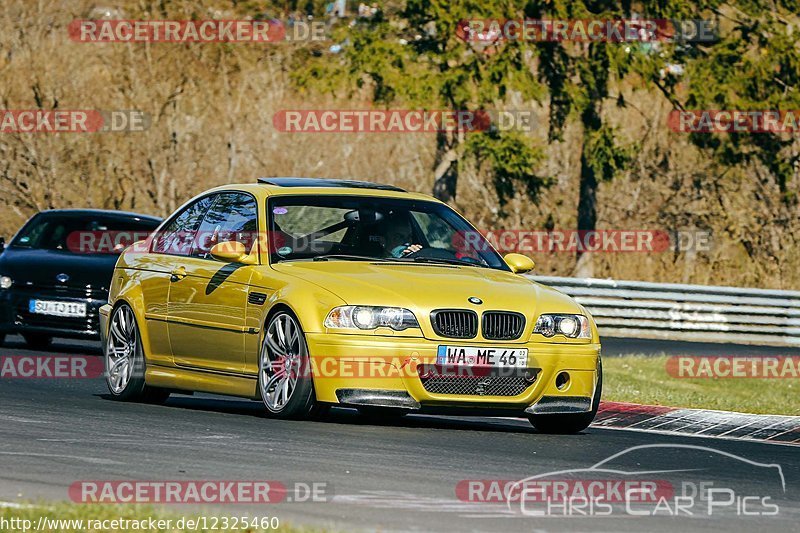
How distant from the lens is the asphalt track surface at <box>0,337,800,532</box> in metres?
7.26

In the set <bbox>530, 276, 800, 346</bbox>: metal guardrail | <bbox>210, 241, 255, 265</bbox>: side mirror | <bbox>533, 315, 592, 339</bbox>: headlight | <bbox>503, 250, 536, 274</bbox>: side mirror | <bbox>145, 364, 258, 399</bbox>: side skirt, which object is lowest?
<bbox>530, 276, 800, 346</bbox>: metal guardrail

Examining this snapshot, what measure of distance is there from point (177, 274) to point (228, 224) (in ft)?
1.68

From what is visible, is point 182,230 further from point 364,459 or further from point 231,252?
point 364,459

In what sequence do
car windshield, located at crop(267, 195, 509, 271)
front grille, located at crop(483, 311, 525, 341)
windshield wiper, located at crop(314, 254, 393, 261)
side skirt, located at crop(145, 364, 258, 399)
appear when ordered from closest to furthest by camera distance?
front grille, located at crop(483, 311, 525, 341) < side skirt, located at crop(145, 364, 258, 399) < windshield wiper, located at crop(314, 254, 393, 261) < car windshield, located at crop(267, 195, 509, 271)

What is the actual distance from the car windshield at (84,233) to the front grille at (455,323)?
8.78 metres

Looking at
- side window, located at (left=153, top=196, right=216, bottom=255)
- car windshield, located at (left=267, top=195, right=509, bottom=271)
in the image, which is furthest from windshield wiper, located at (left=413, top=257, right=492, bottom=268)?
side window, located at (left=153, top=196, right=216, bottom=255)

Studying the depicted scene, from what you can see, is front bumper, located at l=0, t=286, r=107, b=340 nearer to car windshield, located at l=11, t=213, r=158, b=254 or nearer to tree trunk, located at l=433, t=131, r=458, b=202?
car windshield, located at l=11, t=213, r=158, b=254

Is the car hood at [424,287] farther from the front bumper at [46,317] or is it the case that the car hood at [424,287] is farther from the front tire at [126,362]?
the front bumper at [46,317]

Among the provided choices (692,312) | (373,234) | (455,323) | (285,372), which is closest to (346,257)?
(373,234)

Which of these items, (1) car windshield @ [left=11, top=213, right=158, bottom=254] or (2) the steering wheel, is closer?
(2) the steering wheel

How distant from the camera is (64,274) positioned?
1788 cm

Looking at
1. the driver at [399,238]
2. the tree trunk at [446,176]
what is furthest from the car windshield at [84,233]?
the tree trunk at [446,176]

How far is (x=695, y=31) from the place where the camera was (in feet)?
99.0

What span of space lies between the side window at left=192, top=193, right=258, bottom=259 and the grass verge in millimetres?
4324
